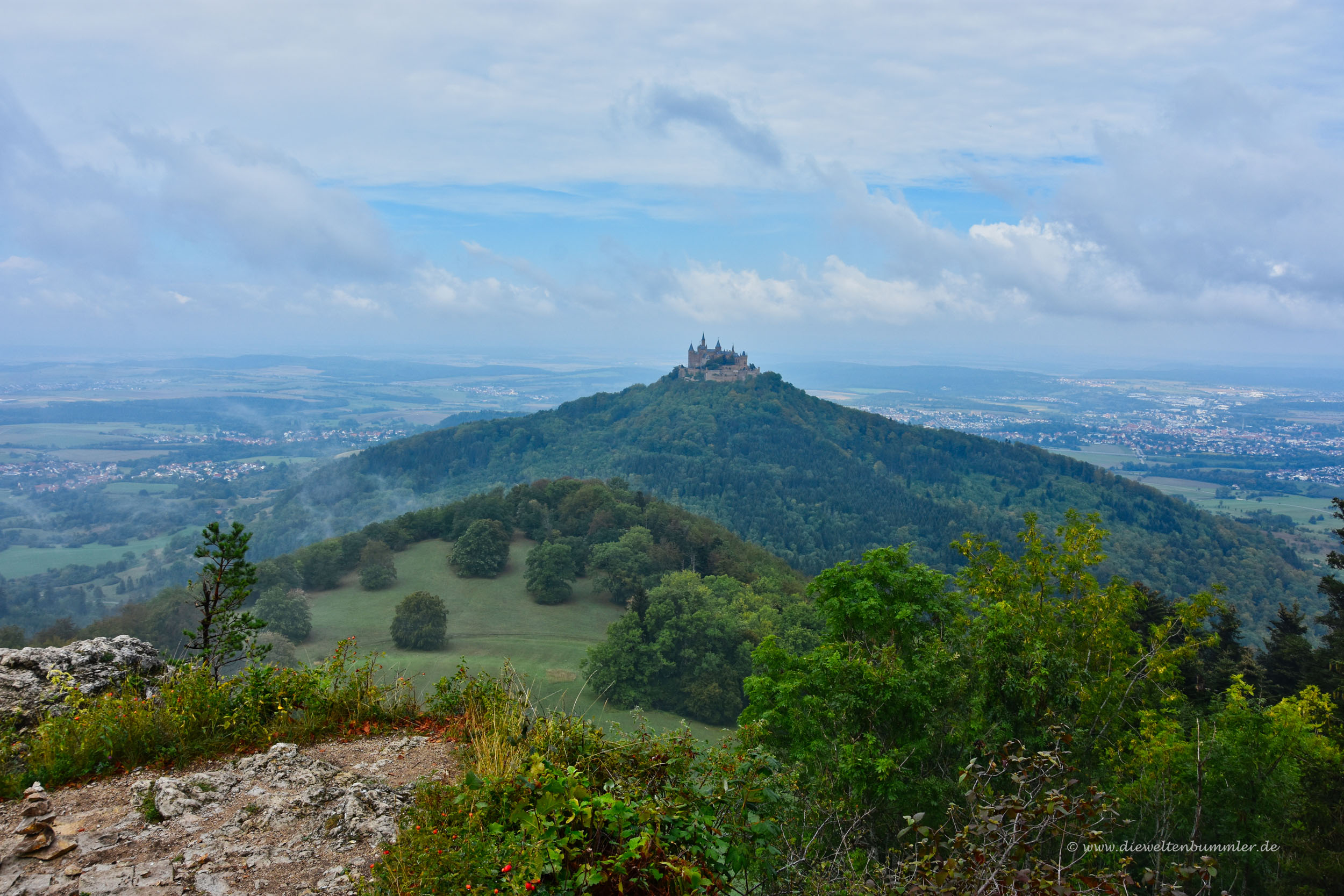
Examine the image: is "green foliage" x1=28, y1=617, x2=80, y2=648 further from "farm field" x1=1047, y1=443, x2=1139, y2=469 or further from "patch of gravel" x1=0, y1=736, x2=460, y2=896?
"farm field" x1=1047, y1=443, x2=1139, y2=469

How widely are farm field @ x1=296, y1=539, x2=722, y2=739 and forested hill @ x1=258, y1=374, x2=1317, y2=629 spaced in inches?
1629

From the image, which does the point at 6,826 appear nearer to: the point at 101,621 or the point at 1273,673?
the point at 1273,673

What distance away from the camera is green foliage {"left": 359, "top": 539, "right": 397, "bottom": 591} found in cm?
4928

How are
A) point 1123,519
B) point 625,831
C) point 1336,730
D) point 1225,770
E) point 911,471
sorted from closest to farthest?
point 625,831, point 1225,770, point 1336,730, point 1123,519, point 911,471

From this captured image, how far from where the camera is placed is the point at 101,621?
4394 cm

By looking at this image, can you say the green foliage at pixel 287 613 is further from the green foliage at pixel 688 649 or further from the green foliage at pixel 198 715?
the green foliage at pixel 198 715

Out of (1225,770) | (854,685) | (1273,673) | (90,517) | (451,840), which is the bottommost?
(90,517)

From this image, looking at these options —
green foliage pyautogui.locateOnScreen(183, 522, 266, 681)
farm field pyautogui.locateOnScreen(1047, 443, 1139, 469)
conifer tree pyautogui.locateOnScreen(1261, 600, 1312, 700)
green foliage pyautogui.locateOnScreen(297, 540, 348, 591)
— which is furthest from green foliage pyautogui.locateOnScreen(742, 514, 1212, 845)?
farm field pyautogui.locateOnScreen(1047, 443, 1139, 469)

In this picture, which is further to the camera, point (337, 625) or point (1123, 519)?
point (1123, 519)

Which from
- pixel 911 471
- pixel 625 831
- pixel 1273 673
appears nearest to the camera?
pixel 625 831

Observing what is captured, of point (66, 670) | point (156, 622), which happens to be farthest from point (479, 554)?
point (66, 670)

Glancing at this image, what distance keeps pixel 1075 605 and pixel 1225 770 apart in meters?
3.61

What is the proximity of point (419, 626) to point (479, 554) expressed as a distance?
42.5 feet

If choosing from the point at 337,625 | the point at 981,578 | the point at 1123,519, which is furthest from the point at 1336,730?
the point at 1123,519
